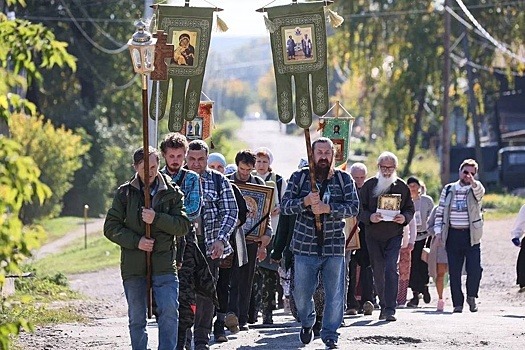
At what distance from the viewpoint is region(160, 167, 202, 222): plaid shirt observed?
34.3 feet

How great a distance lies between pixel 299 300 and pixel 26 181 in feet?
19.4

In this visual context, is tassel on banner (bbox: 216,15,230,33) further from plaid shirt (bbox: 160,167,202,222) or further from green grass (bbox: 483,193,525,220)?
green grass (bbox: 483,193,525,220)

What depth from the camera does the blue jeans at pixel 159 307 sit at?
384 inches

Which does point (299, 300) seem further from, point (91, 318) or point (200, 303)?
point (91, 318)

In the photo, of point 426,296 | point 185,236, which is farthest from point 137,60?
point 426,296

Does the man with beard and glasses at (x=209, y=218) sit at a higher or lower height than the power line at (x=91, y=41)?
lower

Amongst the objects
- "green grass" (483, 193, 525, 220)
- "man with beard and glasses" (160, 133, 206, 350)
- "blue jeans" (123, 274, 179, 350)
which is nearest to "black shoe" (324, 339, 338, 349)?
"man with beard and glasses" (160, 133, 206, 350)

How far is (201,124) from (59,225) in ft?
78.0

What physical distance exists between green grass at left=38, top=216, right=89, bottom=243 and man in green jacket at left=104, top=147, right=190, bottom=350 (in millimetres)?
25364

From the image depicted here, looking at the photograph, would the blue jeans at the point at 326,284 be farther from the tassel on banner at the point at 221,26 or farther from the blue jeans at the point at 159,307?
the tassel on banner at the point at 221,26

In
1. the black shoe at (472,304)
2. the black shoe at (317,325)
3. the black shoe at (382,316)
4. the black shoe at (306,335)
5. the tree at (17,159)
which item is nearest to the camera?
the tree at (17,159)

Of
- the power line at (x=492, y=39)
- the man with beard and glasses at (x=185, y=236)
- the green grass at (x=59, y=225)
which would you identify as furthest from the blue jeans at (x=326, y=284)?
the power line at (x=492, y=39)

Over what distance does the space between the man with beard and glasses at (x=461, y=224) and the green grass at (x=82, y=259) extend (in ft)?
32.0

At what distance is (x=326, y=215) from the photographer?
38.1ft
